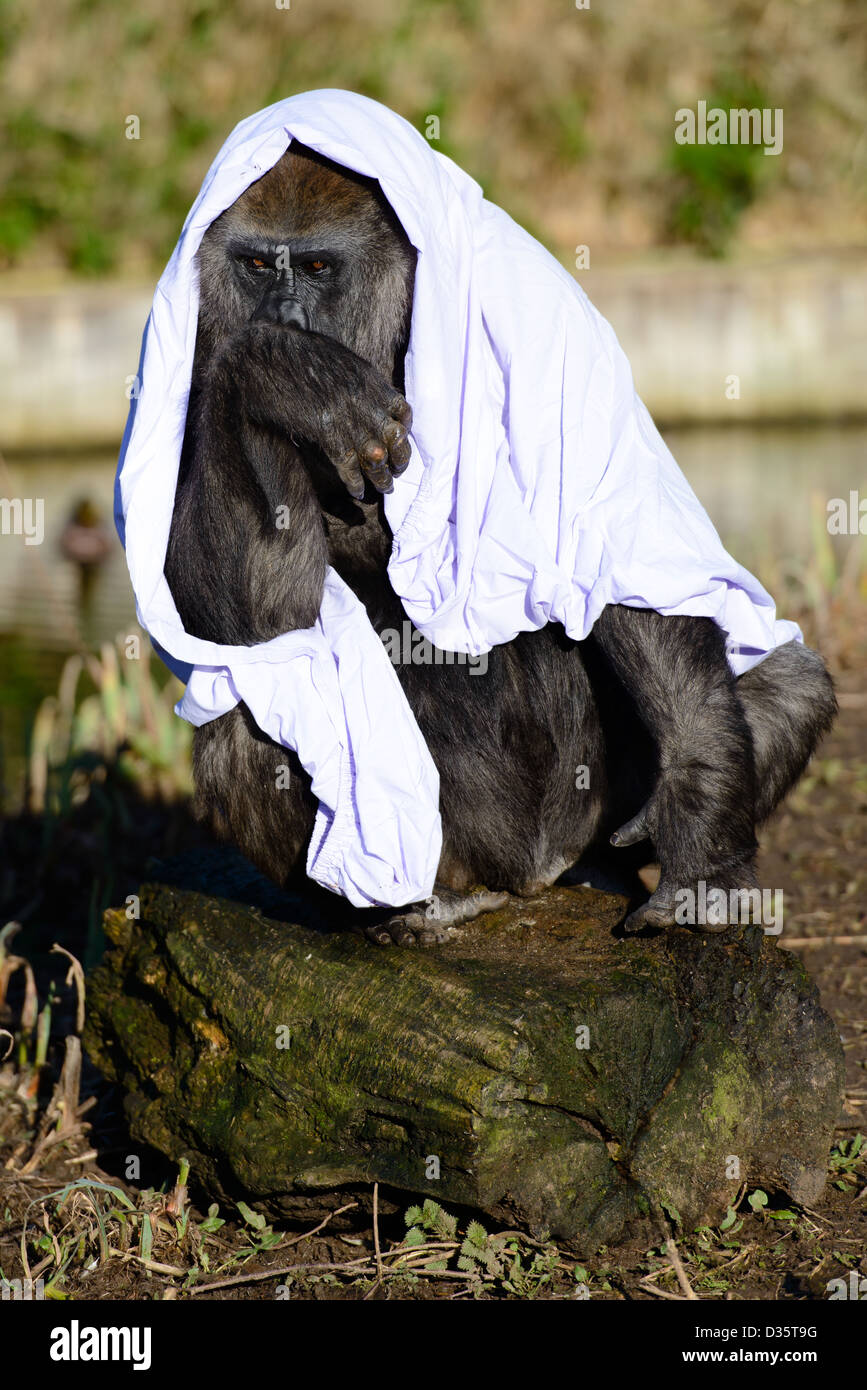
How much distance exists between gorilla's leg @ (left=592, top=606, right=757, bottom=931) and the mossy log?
16 centimetres

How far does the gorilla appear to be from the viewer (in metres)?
3.39

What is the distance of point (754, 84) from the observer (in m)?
18.2

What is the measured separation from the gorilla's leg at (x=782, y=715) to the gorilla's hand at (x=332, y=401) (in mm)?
1070

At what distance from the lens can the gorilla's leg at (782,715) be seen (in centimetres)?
370

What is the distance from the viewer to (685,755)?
342 centimetres

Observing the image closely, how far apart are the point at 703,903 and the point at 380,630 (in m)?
1.00

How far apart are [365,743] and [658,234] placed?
49.8 ft

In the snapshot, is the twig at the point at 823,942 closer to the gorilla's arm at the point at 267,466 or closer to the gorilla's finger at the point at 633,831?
the gorilla's finger at the point at 633,831

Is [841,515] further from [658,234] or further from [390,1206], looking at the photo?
[658,234]

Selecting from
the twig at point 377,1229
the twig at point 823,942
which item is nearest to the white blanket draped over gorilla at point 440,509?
the twig at point 377,1229

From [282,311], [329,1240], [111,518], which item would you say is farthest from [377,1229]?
[111,518]

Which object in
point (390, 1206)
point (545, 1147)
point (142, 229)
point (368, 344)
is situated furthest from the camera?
point (142, 229)

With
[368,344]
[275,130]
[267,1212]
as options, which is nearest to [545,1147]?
[267,1212]

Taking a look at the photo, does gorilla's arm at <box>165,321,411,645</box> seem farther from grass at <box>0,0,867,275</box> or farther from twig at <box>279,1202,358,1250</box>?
grass at <box>0,0,867,275</box>
